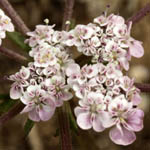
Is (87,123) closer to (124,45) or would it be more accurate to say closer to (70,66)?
(70,66)

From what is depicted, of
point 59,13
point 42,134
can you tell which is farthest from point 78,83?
point 59,13

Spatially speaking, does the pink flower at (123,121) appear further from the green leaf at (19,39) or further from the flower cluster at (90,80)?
the green leaf at (19,39)

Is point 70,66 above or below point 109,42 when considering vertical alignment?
below

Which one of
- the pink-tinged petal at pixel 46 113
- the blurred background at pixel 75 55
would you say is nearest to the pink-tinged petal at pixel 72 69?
the pink-tinged petal at pixel 46 113

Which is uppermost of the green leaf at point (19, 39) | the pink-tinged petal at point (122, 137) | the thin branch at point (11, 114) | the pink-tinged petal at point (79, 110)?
the green leaf at point (19, 39)

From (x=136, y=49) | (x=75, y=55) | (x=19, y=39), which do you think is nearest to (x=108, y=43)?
(x=136, y=49)

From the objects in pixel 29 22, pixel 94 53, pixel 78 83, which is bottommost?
pixel 78 83

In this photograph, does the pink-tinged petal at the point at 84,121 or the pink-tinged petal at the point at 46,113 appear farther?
the pink-tinged petal at the point at 46,113
